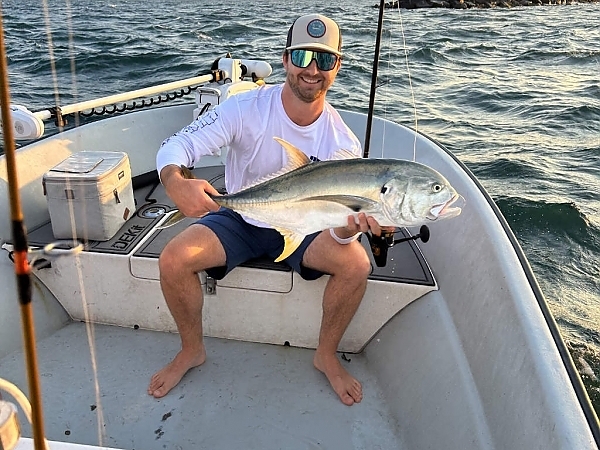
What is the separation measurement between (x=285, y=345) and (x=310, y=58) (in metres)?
1.58

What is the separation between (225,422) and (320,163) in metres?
1.32

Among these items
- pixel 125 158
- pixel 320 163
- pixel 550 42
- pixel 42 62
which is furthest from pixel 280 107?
pixel 550 42

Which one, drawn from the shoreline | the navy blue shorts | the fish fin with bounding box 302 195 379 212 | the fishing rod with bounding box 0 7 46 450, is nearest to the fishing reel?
the navy blue shorts

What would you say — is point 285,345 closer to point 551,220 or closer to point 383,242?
point 383,242

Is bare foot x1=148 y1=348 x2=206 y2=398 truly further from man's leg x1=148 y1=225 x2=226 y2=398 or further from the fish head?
the fish head

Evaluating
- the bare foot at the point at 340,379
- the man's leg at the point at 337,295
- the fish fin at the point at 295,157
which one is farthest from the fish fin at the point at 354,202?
the bare foot at the point at 340,379

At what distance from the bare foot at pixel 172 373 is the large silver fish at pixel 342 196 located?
0.90m

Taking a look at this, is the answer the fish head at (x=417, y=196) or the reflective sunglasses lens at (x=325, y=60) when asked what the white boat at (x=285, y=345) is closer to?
the fish head at (x=417, y=196)

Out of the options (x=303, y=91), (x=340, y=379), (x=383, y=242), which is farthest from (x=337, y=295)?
(x=303, y=91)

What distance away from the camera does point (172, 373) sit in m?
2.60

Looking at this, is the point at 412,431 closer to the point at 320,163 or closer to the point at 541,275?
the point at 320,163

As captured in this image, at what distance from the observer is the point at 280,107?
2.61 meters

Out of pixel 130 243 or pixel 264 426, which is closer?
pixel 264 426

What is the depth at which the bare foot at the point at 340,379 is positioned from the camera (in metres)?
2.55
